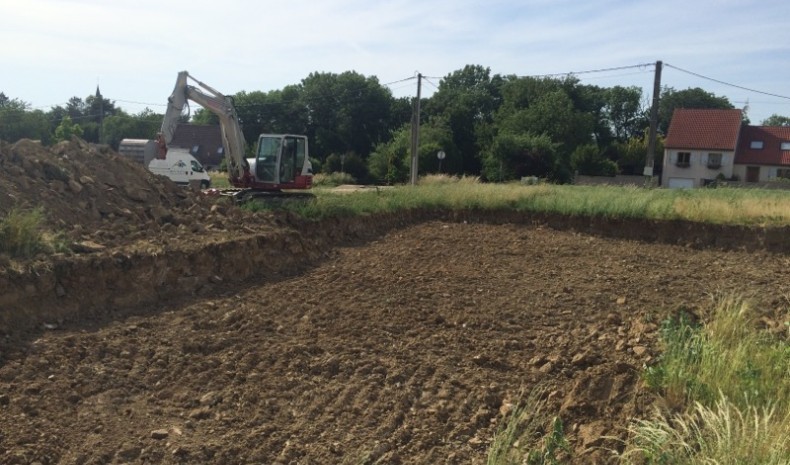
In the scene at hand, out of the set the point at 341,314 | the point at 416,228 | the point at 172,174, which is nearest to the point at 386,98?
the point at 172,174

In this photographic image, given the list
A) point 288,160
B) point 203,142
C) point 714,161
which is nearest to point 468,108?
point 714,161

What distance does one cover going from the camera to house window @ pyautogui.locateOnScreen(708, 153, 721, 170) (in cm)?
4847

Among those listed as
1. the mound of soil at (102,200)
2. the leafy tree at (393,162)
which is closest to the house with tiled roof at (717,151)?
the leafy tree at (393,162)

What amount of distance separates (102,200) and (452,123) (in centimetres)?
4583

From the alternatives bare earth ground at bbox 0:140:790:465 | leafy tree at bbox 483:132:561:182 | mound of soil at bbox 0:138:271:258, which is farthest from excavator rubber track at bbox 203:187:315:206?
leafy tree at bbox 483:132:561:182

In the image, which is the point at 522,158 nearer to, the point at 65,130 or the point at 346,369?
the point at 65,130

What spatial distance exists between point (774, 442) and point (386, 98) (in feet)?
190

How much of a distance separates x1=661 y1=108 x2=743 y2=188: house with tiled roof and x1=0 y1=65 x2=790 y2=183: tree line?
312 centimetres

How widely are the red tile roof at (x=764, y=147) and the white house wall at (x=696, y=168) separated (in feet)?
6.28

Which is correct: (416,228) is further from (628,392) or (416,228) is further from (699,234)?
(628,392)

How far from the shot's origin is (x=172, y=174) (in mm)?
26984

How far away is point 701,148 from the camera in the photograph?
159 ft

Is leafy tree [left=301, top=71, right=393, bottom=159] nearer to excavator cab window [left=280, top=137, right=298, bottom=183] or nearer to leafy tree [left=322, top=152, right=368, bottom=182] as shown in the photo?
leafy tree [left=322, top=152, right=368, bottom=182]

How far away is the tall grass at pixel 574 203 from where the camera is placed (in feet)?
47.9
